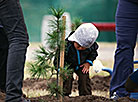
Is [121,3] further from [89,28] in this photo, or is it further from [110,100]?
[110,100]

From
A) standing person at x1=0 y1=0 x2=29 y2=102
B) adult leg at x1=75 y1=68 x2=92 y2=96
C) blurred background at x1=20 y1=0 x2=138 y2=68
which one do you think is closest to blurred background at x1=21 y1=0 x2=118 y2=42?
blurred background at x1=20 y1=0 x2=138 y2=68

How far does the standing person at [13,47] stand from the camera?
2.55 m

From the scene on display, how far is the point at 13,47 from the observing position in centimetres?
258

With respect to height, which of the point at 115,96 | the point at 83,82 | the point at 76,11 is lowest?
the point at 115,96

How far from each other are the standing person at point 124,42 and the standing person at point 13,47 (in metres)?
1.23

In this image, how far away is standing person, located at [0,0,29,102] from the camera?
101 inches

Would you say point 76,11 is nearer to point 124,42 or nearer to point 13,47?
point 124,42

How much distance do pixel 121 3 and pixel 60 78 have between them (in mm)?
1138

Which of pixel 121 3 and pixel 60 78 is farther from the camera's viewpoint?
pixel 121 3

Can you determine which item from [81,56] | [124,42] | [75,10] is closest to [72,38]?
[81,56]

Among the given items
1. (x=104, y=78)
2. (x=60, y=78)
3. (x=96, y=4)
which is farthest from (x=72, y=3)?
(x=60, y=78)

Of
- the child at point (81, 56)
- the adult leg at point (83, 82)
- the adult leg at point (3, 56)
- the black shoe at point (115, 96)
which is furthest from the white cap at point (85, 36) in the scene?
the adult leg at point (3, 56)

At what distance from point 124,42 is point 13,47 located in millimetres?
1337

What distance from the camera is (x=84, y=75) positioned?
3.84 meters
